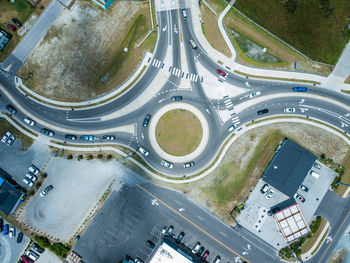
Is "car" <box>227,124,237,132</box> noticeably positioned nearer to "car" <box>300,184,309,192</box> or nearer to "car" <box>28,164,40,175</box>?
"car" <box>300,184,309,192</box>

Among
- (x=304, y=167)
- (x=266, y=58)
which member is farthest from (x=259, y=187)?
(x=266, y=58)

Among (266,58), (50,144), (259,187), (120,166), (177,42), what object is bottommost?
(50,144)

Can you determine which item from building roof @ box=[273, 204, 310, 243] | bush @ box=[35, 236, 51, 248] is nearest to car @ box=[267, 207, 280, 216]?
building roof @ box=[273, 204, 310, 243]

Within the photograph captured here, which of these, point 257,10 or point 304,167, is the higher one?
point 257,10

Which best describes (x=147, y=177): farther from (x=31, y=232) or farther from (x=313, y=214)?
(x=313, y=214)

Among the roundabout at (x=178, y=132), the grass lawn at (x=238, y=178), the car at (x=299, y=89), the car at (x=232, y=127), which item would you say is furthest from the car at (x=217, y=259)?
the car at (x=299, y=89)
